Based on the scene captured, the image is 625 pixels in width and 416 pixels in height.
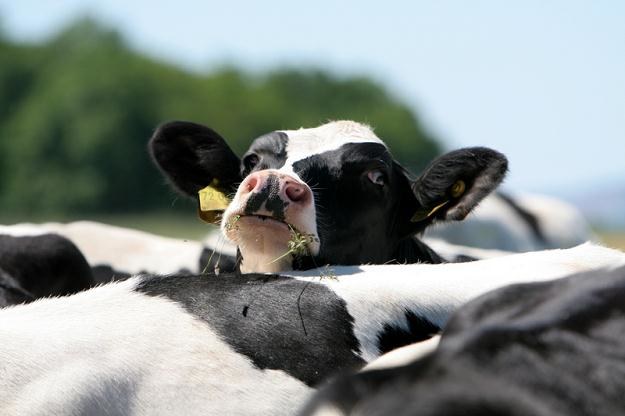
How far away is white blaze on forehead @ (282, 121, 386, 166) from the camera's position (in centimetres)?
615

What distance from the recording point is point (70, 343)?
3.98 m

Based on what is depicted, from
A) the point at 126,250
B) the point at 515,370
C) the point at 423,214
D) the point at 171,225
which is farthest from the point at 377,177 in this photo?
the point at 171,225

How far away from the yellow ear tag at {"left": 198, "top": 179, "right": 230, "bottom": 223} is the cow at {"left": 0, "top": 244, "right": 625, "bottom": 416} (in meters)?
2.04

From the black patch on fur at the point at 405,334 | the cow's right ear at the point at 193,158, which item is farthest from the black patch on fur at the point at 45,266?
the black patch on fur at the point at 405,334

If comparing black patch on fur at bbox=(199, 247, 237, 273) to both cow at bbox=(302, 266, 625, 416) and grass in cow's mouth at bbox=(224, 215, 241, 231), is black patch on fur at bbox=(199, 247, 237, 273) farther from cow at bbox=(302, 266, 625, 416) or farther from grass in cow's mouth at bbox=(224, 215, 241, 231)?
cow at bbox=(302, 266, 625, 416)

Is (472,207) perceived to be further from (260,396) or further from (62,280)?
(260,396)

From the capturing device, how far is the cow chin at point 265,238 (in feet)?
17.1

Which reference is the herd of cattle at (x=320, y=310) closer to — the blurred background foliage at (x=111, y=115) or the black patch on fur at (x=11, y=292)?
the black patch on fur at (x=11, y=292)

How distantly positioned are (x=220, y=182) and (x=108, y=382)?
2.84 meters

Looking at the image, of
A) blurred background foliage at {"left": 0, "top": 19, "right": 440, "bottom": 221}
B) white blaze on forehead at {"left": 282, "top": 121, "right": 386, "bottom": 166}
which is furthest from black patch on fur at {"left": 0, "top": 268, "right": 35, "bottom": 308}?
blurred background foliage at {"left": 0, "top": 19, "right": 440, "bottom": 221}

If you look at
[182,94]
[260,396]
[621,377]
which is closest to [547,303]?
[621,377]

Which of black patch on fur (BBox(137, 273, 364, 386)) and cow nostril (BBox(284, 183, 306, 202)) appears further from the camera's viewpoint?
cow nostril (BBox(284, 183, 306, 202))

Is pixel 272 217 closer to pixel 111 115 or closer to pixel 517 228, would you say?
pixel 517 228

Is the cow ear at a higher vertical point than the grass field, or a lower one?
higher
